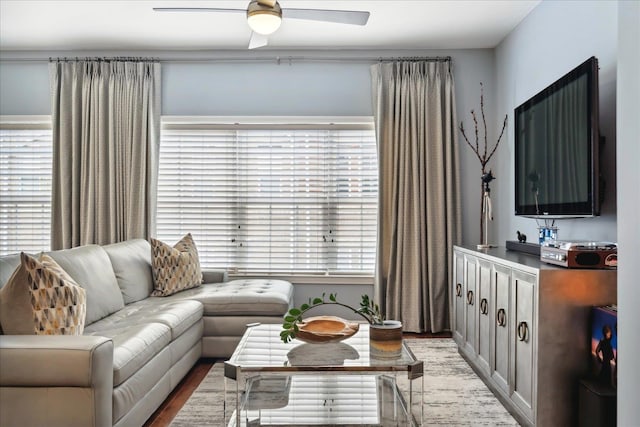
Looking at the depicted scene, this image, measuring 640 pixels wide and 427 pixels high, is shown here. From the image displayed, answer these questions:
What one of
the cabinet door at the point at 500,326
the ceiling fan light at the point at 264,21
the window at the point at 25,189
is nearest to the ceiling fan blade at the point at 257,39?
the ceiling fan light at the point at 264,21

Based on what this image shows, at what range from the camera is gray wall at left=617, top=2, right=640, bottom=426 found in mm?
1396

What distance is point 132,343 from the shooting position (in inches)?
98.3

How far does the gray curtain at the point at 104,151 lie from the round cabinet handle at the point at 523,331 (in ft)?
11.4

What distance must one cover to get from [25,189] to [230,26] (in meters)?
2.66

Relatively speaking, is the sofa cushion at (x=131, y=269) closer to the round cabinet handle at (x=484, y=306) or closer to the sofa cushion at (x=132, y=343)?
the sofa cushion at (x=132, y=343)

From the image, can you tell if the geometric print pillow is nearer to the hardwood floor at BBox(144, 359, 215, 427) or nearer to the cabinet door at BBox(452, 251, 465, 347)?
the hardwood floor at BBox(144, 359, 215, 427)

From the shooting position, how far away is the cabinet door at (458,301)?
385 cm

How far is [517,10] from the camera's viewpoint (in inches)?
154

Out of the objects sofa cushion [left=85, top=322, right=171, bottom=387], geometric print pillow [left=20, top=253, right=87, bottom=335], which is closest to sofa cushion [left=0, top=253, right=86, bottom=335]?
geometric print pillow [left=20, top=253, right=87, bottom=335]

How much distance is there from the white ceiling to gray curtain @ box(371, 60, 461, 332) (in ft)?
1.46

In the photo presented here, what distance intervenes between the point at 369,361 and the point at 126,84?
377cm

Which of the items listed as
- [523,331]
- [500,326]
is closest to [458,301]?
[500,326]

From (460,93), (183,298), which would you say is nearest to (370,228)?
(460,93)

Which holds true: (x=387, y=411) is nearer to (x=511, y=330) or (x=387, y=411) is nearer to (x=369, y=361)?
(x=369, y=361)
